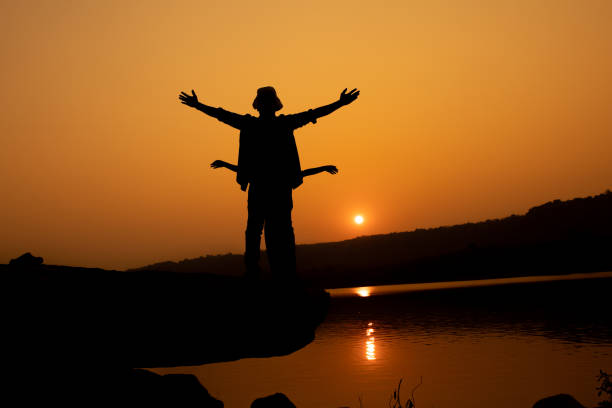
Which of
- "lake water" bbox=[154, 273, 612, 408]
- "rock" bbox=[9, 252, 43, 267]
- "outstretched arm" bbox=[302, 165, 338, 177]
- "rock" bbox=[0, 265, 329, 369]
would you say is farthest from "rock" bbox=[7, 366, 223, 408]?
"lake water" bbox=[154, 273, 612, 408]

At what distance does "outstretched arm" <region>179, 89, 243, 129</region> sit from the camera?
35.0 feet

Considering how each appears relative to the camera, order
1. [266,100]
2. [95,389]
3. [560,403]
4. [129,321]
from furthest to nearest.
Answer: [560,403], [266,100], [95,389], [129,321]

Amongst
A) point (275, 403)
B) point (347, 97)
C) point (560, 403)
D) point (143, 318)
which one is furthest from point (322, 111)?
point (560, 403)

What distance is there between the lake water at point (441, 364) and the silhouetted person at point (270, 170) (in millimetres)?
18760

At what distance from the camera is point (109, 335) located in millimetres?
9273

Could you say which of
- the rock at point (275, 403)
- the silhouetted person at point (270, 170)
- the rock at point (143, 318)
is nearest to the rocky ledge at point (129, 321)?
the rock at point (143, 318)

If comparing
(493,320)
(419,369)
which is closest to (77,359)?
(419,369)

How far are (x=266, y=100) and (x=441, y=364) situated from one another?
111 feet

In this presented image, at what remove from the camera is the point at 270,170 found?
441 inches

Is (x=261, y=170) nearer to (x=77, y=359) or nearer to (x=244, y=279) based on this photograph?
(x=244, y=279)

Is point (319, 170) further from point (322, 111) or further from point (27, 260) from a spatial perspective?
point (27, 260)

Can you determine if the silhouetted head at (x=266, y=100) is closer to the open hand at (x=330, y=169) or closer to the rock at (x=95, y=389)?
the open hand at (x=330, y=169)

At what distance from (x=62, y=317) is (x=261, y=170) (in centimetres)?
385

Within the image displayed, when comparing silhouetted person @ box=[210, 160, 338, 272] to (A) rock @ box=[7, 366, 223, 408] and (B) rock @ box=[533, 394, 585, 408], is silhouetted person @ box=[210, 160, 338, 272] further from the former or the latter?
(B) rock @ box=[533, 394, 585, 408]
